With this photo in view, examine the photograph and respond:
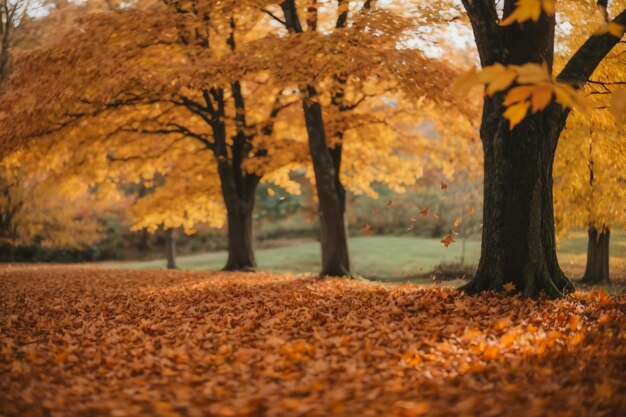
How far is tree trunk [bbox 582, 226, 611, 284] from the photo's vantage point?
47.3ft

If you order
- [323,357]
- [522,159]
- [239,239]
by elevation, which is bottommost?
[323,357]

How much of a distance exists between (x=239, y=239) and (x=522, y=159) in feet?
31.6

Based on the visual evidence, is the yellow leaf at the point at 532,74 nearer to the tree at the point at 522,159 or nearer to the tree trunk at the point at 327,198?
the tree at the point at 522,159

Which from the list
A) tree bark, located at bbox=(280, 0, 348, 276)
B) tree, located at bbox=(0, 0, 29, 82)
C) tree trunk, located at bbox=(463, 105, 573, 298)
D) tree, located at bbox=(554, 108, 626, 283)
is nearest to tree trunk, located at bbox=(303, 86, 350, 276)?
tree bark, located at bbox=(280, 0, 348, 276)

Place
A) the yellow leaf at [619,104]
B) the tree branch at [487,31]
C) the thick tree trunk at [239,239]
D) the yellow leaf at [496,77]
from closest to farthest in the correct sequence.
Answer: the yellow leaf at [619,104] < the yellow leaf at [496,77] < the tree branch at [487,31] < the thick tree trunk at [239,239]

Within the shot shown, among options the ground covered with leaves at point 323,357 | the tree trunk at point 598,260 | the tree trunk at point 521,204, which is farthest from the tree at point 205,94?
the tree trunk at point 598,260

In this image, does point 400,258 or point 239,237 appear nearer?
point 239,237

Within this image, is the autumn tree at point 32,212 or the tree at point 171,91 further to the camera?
the autumn tree at point 32,212

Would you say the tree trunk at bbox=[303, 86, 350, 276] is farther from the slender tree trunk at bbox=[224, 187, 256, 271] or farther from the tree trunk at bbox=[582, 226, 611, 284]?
the tree trunk at bbox=[582, 226, 611, 284]

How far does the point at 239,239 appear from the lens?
47.6 feet

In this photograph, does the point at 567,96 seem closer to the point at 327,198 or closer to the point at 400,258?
the point at 327,198

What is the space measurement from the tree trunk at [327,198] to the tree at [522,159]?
4.95m

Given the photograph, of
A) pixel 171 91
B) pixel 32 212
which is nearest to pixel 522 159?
pixel 171 91

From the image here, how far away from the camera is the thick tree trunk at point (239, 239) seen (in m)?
14.4
